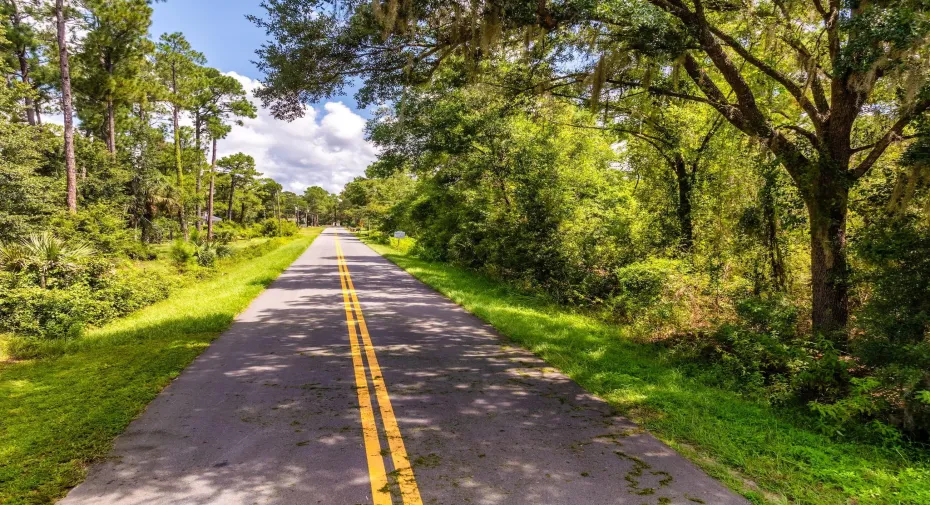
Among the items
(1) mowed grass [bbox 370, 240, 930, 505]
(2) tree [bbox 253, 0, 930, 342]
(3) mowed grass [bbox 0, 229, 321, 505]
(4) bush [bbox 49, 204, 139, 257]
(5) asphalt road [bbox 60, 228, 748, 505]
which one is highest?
(2) tree [bbox 253, 0, 930, 342]

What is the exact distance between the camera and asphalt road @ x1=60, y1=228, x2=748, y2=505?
10.6ft

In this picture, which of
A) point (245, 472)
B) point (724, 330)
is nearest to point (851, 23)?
point (724, 330)

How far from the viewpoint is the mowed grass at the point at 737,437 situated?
3438 mm

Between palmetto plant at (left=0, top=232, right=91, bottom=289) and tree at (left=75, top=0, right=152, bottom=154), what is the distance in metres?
17.0

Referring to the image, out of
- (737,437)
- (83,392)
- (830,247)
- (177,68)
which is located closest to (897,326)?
(830,247)

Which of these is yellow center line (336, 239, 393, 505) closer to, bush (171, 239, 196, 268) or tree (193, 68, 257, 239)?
bush (171, 239, 196, 268)

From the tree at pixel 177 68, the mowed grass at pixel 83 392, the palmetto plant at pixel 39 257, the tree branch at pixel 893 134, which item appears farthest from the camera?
the tree at pixel 177 68

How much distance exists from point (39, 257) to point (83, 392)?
6583mm

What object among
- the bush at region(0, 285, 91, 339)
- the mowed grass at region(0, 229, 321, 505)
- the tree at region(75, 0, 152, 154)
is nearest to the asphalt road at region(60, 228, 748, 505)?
the mowed grass at region(0, 229, 321, 505)

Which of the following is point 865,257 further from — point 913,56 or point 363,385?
point 363,385

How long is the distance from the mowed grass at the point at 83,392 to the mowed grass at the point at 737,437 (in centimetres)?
503

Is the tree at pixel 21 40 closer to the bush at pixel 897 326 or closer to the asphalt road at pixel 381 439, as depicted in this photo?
the asphalt road at pixel 381 439

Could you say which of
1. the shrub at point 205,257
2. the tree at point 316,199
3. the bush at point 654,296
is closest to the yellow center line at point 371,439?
the bush at point 654,296

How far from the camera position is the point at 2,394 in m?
5.11
